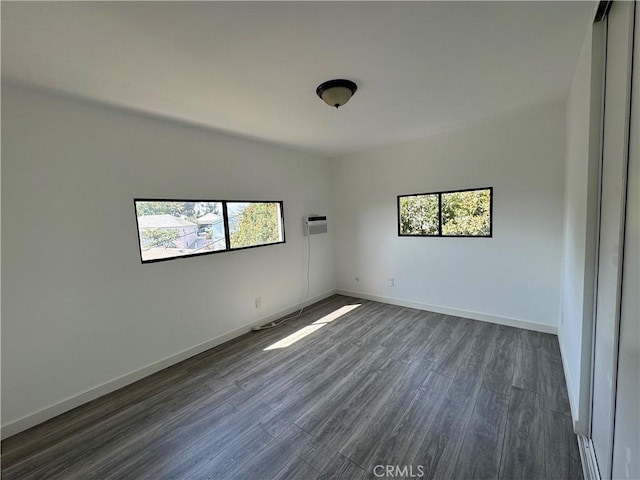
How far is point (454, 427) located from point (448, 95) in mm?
2735

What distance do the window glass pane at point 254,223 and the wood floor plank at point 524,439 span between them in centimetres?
312

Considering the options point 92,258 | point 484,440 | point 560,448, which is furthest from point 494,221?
point 92,258

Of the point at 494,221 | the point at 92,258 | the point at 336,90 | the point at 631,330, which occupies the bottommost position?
the point at 631,330

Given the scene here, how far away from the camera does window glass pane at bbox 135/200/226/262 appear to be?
8.56ft

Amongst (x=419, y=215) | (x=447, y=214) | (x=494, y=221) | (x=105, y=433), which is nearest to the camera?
(x=105, y=433)

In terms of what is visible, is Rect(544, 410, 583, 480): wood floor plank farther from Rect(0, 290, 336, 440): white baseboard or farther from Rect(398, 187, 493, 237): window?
Rect(0, 290, 336, 440): white baseboard

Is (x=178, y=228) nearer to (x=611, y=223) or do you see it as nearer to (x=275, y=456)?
(x=275, y=456)

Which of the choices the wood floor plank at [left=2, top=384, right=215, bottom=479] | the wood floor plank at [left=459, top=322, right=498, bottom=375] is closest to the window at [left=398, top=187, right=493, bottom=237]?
the wood floor plank at [left=459, top=322, right=498, bottom=375]

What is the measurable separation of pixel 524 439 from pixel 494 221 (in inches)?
94.0

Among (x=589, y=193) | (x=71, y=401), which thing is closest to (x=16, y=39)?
(x=71, y=401)

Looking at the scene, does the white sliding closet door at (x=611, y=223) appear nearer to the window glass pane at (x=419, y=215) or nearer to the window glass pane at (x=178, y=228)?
the window glass pane at (x=419, y=215)

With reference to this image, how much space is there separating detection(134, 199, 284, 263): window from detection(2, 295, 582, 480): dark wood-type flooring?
125 cm

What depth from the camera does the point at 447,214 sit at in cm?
365

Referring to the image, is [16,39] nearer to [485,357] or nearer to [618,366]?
[618,366]
